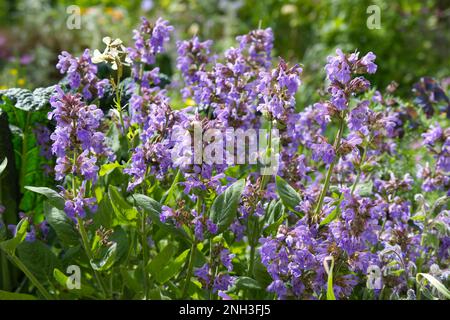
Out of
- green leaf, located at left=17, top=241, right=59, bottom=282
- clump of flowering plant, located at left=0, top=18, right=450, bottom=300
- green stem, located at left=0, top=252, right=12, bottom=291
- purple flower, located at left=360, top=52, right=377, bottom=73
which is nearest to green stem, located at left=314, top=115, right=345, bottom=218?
clump of flowering plant, located at left=0, top=18, right=450, bottom=300

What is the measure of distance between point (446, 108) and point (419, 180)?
327mm

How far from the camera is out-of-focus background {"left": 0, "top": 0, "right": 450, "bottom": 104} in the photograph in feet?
17.1

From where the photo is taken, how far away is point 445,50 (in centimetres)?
566

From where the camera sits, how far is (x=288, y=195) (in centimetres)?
193

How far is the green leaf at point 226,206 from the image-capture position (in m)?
1.81

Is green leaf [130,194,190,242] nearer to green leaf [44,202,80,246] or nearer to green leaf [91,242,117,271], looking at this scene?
green leaf [91,242,117,271]

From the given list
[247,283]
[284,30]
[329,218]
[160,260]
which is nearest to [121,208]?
[160,260]

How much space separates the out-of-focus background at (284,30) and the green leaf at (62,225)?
2.65m

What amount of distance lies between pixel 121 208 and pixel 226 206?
35 centimetres

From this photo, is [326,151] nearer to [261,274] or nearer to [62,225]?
[261,274]

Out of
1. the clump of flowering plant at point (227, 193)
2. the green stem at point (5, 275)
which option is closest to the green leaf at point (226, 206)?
the clump of flowering plant at point (227, 193)

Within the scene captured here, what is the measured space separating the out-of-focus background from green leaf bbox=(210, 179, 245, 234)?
2.77 meters

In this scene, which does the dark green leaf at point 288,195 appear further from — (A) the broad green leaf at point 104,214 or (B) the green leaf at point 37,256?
(B) the green leaf at point 37,256
